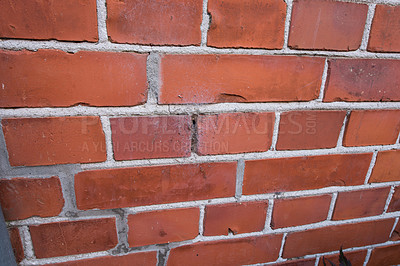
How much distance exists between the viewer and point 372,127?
53 centimetres

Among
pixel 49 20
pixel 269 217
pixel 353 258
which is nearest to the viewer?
pixel 49 20

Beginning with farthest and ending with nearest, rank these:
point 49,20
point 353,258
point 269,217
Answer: point 353,258 → point 269,217 → point 49,20

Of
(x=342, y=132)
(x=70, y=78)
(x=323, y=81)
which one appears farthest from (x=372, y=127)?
(x=70, y=78)

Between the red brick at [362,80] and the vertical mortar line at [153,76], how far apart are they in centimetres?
36

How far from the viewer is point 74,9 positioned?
358mm

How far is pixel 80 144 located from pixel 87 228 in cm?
20

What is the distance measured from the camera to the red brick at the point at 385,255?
68cm

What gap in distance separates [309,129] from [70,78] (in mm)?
495

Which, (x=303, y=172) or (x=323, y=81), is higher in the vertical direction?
(x=323, y=81)

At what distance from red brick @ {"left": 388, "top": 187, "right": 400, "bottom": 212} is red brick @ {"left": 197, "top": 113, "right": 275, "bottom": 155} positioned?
1.43 feet

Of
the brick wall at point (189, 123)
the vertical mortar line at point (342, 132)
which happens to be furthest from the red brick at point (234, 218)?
the vertical mortar line at point (342, 132)

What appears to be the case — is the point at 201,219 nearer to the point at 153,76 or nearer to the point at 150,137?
the point at 150,137

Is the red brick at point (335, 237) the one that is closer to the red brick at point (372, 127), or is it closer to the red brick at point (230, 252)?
the red brick at point (230, 252)

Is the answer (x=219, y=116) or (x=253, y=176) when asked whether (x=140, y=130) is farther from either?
(x=253, y=176)
